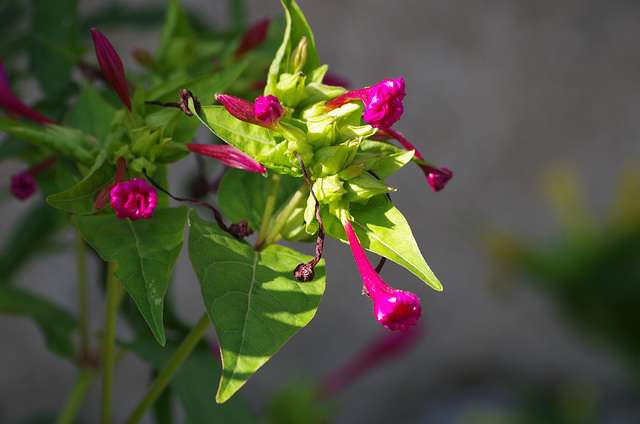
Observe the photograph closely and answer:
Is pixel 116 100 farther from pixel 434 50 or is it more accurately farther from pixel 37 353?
pixel 434 50

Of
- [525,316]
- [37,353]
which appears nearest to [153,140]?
[37,353]

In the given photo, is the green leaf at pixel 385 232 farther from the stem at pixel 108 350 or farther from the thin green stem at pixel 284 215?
the stem at pixel 108 350

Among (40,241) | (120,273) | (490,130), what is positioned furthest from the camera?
(490,130)

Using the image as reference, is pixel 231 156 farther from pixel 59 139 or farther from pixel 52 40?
pixel 52 40

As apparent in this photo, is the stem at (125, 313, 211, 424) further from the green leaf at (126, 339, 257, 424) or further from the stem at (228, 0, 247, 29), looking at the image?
the stem at (228, 0, 247, 29)

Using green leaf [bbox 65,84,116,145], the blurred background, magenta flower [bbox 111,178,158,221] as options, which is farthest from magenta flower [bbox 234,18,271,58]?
the blurred background

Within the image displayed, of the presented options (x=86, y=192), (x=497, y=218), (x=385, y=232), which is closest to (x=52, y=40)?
(x=86, y=192)
